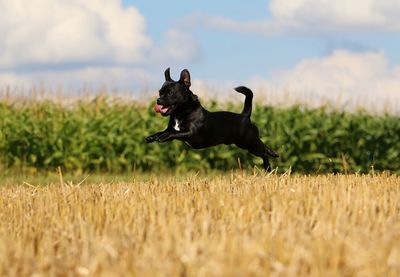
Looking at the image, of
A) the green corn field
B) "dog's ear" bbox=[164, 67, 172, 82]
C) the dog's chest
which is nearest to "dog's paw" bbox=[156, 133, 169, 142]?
the dog's chest

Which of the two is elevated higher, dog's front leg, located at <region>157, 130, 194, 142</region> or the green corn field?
dog's front leg, located at <region>157, 130, 194, 142</region>

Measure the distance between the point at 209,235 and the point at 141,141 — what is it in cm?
1555

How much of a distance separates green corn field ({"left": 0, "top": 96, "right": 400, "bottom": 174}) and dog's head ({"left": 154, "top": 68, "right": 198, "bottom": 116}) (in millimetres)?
12299

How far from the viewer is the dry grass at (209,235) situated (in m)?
4.13

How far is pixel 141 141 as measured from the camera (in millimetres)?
20500

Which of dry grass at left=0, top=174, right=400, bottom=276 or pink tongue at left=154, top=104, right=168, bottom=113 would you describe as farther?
pink tongue at left=154, top=104, right=168, bottom=113

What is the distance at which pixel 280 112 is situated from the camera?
72.3ft

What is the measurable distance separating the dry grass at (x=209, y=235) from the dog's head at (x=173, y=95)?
877 millimetres

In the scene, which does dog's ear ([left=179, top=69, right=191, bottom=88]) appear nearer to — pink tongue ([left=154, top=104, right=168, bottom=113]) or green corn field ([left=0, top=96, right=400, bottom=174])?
pink tongue ([left=154, top=104, right=168, bottom=113])

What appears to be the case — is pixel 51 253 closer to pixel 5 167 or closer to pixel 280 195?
pixel 280 195

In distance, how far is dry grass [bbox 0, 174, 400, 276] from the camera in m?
4.13

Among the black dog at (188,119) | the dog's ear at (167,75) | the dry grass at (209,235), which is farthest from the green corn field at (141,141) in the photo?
the dry grass at (209,235)

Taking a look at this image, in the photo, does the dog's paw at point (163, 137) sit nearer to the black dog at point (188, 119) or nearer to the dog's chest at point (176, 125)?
the black dog at point (188, 119)

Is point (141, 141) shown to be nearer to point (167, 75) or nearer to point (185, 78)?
point (167, 75)
